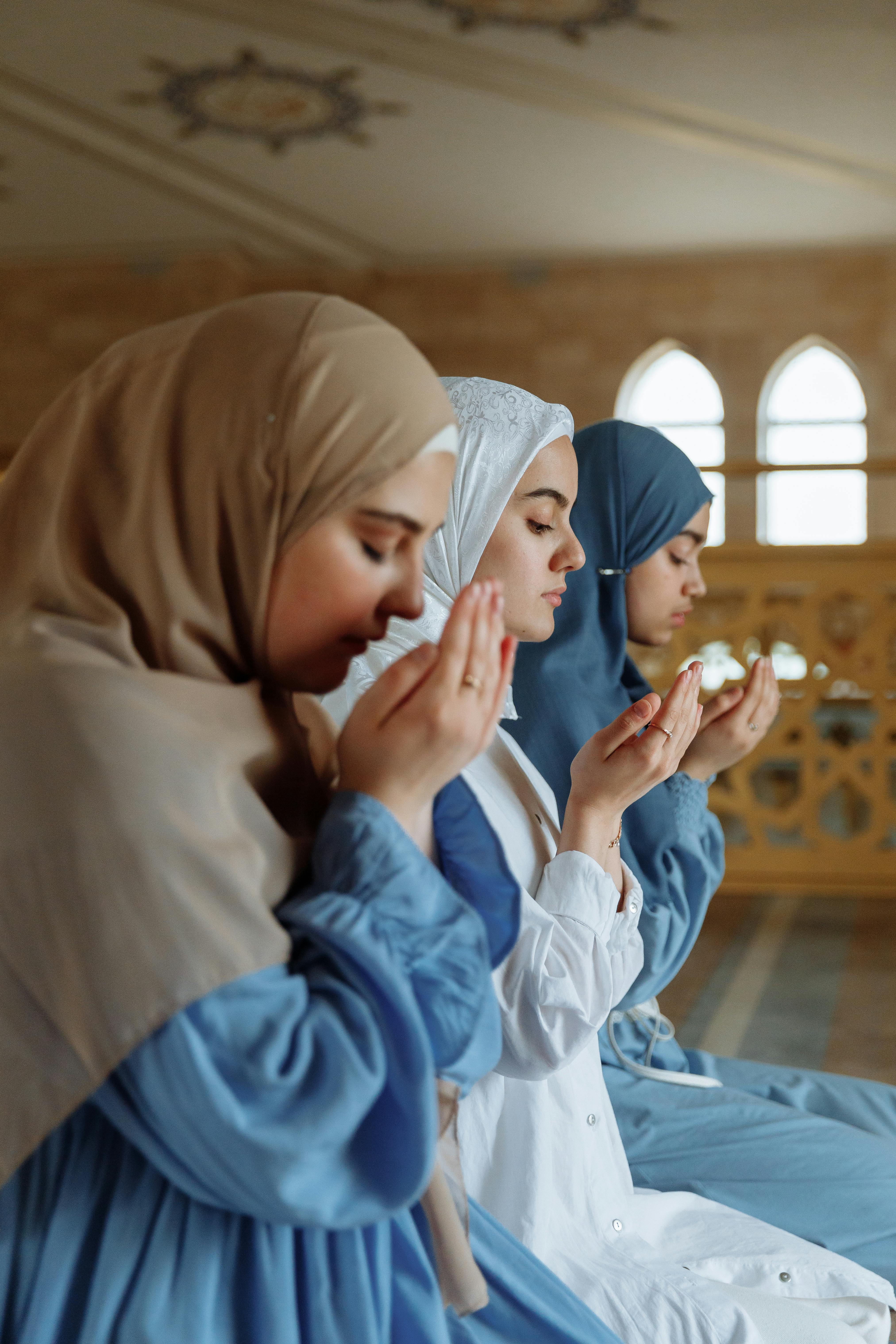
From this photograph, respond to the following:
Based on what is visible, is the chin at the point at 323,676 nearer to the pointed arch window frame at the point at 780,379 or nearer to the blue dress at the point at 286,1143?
the blue dress at the point at 286,1143

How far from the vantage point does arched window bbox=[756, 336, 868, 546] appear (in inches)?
429

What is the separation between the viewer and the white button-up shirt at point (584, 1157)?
125 centimetres

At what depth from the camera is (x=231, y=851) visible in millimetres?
820

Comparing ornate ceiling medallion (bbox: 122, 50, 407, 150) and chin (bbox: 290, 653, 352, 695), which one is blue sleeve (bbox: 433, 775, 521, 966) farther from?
ornate ceiling medallion (bbox: 122, 50, 407, 150)

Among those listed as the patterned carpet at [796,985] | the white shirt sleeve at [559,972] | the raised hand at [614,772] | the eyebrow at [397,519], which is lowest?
the patterned carpet at [796,985]

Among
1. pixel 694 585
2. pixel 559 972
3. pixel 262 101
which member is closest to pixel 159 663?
pixel 559 972

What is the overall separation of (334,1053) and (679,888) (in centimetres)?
132

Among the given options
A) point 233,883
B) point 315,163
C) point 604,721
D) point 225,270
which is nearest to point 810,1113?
point 604,721

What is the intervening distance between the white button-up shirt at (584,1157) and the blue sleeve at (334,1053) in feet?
1.11

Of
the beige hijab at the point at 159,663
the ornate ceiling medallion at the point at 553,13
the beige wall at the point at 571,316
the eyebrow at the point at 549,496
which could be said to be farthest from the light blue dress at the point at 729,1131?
the beige wall at the point at 571,316

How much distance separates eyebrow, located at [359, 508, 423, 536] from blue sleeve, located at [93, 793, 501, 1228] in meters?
0.21

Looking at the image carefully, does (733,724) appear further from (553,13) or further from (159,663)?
(553,13)

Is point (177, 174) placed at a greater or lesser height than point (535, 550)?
greater

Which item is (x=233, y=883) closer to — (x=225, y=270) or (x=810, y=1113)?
(x=810, y=1113)
